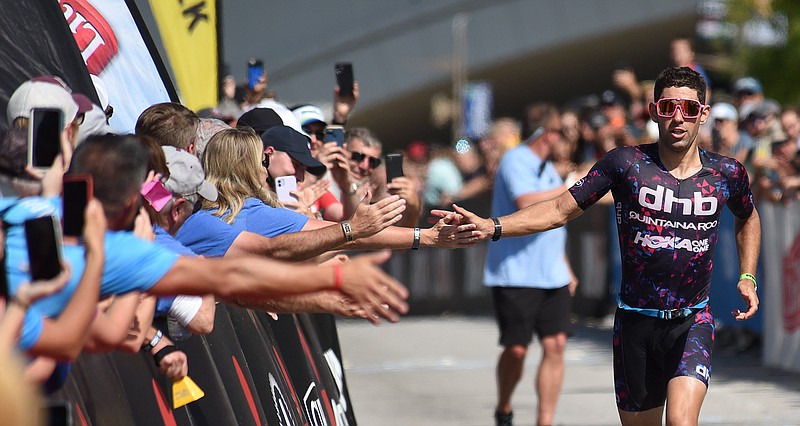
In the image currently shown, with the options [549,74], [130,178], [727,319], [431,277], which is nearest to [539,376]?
[727,319]

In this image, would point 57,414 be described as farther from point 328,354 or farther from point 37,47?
point 328,354

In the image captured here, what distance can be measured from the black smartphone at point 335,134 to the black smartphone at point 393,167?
1.87m

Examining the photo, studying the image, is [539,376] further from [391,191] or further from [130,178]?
[130,178]

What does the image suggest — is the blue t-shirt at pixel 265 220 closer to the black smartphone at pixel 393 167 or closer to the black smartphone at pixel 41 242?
the black smartphone at pixel 393 167

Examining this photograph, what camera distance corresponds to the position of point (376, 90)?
4269cm

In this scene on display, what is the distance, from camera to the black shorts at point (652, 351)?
21.3 feet

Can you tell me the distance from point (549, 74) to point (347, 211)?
1521 inches

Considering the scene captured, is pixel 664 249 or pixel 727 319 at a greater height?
pixel 664 249

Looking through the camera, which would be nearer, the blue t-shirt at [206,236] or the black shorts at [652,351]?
the blue t-shirt at [206,236]

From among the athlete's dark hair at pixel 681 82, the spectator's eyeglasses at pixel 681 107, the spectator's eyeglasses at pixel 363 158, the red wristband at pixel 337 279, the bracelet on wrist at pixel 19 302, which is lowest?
the spectator's eyeglasses at pixel 363 158

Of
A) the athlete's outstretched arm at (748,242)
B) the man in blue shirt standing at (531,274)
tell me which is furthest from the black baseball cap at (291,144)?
the man in blue shirt standing at (531,274)

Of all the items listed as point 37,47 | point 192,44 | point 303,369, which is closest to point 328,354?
point 303,369

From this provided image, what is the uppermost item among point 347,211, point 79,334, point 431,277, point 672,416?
point 79,334

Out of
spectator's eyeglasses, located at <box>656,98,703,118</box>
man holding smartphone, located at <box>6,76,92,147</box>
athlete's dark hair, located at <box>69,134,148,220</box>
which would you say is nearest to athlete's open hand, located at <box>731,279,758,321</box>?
spectator's eyeglasses, located at <box>656,98,703,118</box>
